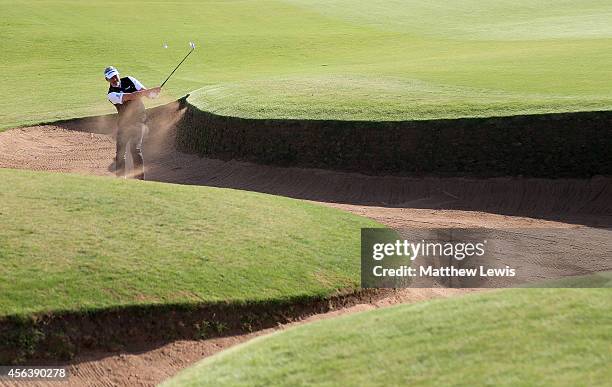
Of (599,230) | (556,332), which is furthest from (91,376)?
(599,230)

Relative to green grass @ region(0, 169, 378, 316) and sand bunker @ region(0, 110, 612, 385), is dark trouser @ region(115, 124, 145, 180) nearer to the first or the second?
sand bunker @ region(0, 110, 612, 385)

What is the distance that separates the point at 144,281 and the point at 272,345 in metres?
2.26

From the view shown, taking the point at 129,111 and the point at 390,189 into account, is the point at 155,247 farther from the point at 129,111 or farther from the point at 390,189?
the point at 390,189

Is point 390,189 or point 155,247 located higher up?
point 155,247

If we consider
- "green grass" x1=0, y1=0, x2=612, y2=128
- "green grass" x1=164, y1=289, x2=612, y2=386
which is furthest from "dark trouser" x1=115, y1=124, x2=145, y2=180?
"green grass" x1=164, y1=289, x2=612, y2=386

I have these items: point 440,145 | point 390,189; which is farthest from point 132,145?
point 440,145

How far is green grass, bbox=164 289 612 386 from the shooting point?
7695 millimetres

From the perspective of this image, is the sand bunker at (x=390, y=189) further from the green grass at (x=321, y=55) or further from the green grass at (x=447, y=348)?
the green grass at (x=447, y=348)

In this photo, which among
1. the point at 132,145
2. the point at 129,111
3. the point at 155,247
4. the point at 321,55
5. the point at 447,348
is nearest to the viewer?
the point at 447,348

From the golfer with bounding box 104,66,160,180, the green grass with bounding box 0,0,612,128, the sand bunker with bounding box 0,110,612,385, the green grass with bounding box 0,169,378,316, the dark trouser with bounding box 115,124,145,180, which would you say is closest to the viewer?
the green grass with bounding box 0,169,378,316

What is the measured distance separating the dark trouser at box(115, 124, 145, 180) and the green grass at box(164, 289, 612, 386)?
33.0 feet

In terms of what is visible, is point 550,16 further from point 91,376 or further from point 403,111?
point 91,376

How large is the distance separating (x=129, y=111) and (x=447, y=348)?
1192 cm

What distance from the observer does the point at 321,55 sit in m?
41.9
